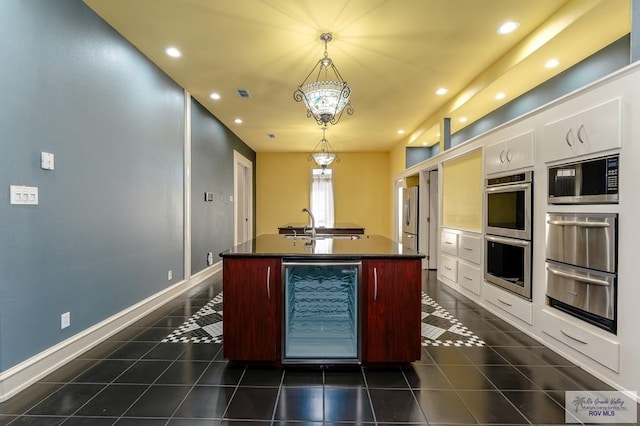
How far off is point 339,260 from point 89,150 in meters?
2.21

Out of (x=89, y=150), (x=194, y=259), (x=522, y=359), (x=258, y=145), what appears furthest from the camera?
(x=258, y=145)

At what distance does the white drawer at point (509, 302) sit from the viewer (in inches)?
111

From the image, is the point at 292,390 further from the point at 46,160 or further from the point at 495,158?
the point at 495,158

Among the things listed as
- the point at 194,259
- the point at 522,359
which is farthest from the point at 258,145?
the point at 522,359

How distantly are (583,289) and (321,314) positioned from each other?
6.10 ft

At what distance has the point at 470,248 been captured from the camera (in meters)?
3.93

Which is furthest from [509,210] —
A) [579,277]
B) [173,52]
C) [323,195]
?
[323,195]

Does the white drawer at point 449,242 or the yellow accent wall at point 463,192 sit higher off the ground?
the yellow accent wall at point 463,192

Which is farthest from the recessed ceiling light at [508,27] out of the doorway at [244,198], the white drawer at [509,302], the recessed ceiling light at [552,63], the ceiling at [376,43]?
the doorway at [244,198]

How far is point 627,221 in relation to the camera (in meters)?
1.88

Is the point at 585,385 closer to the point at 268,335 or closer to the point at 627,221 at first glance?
the point at 627,221

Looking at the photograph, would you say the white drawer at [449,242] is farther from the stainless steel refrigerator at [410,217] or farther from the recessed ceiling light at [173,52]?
the recessed ceiling light at [173,52]

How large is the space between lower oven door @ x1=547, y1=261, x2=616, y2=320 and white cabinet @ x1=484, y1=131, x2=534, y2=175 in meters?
0.95

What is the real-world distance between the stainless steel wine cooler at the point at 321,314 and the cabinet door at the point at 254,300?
76 mm
